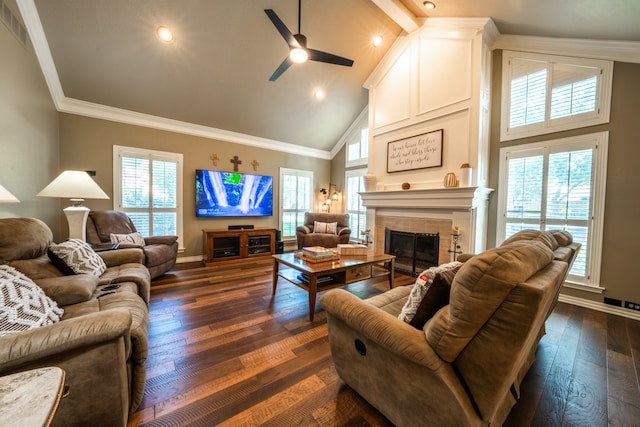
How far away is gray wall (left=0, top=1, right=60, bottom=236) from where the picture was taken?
7.33 ft

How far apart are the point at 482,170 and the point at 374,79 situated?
2.54m

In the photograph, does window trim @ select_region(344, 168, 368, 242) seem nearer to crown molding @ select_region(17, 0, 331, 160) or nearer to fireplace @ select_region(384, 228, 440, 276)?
crown molding @ select_region(17, 0, 331, 160)

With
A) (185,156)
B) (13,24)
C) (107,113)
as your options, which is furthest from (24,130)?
(185,156)

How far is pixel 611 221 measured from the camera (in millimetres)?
2627

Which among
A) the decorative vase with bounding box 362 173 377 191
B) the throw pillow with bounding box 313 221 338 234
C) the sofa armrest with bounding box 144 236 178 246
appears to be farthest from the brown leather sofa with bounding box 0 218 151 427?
the throw pillow with bounding box 313 221 338 234

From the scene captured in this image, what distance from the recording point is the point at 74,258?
6.44ft

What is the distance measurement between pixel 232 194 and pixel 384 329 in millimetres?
4573

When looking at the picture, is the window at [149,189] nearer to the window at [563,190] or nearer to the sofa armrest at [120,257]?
the sofa armrest at [120,257]

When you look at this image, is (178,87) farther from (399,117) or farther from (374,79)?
(399,117)

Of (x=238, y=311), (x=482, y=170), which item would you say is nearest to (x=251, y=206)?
(x=238, y=311)

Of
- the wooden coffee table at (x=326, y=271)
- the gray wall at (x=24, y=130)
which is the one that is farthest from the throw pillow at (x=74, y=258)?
the wooden coffee table at (x=326, y=271)

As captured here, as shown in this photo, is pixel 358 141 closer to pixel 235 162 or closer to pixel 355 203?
pixel 355 203

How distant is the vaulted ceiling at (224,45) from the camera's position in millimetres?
2695

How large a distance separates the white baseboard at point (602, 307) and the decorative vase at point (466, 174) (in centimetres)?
177
